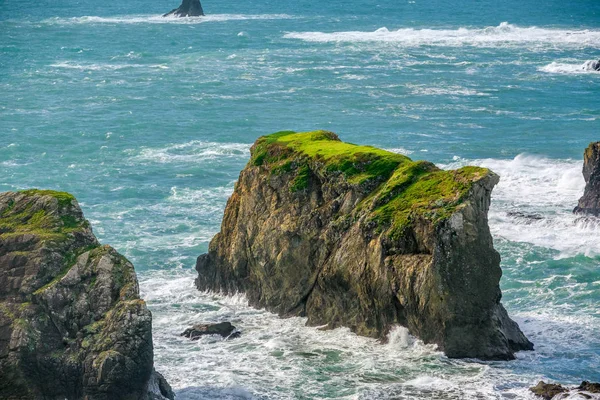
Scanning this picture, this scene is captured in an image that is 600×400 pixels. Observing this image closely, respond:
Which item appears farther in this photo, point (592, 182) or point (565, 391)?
point (592, 182)

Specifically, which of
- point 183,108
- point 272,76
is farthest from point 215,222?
point 272,76

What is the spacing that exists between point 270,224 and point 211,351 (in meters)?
7.05

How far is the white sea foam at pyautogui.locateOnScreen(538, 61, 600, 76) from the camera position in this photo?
366 ft

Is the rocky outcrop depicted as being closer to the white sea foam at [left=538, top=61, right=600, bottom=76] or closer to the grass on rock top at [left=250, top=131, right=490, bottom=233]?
the white sea foam at [left=538, top=61, right=600, bottom=76]

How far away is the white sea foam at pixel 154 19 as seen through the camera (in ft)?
546

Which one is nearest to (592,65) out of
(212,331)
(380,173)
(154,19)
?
(380,173)

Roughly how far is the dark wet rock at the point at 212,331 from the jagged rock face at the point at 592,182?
24061 millimetres

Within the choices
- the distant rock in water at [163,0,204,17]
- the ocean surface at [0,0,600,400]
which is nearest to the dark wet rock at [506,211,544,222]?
the ocean surface at [0,0,600,400]

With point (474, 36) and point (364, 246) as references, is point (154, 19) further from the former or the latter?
point (364, 246)

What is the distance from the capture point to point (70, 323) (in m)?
33.3

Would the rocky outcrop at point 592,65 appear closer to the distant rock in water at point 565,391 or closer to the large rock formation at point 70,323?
the distant rock in water at point 565,391

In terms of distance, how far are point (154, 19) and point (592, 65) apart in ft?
270

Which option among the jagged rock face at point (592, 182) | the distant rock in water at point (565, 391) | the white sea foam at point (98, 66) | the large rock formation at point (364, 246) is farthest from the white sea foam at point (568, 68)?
the distant rock in water at point (565, 391)

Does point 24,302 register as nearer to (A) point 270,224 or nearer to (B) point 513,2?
(A) point 270,224
